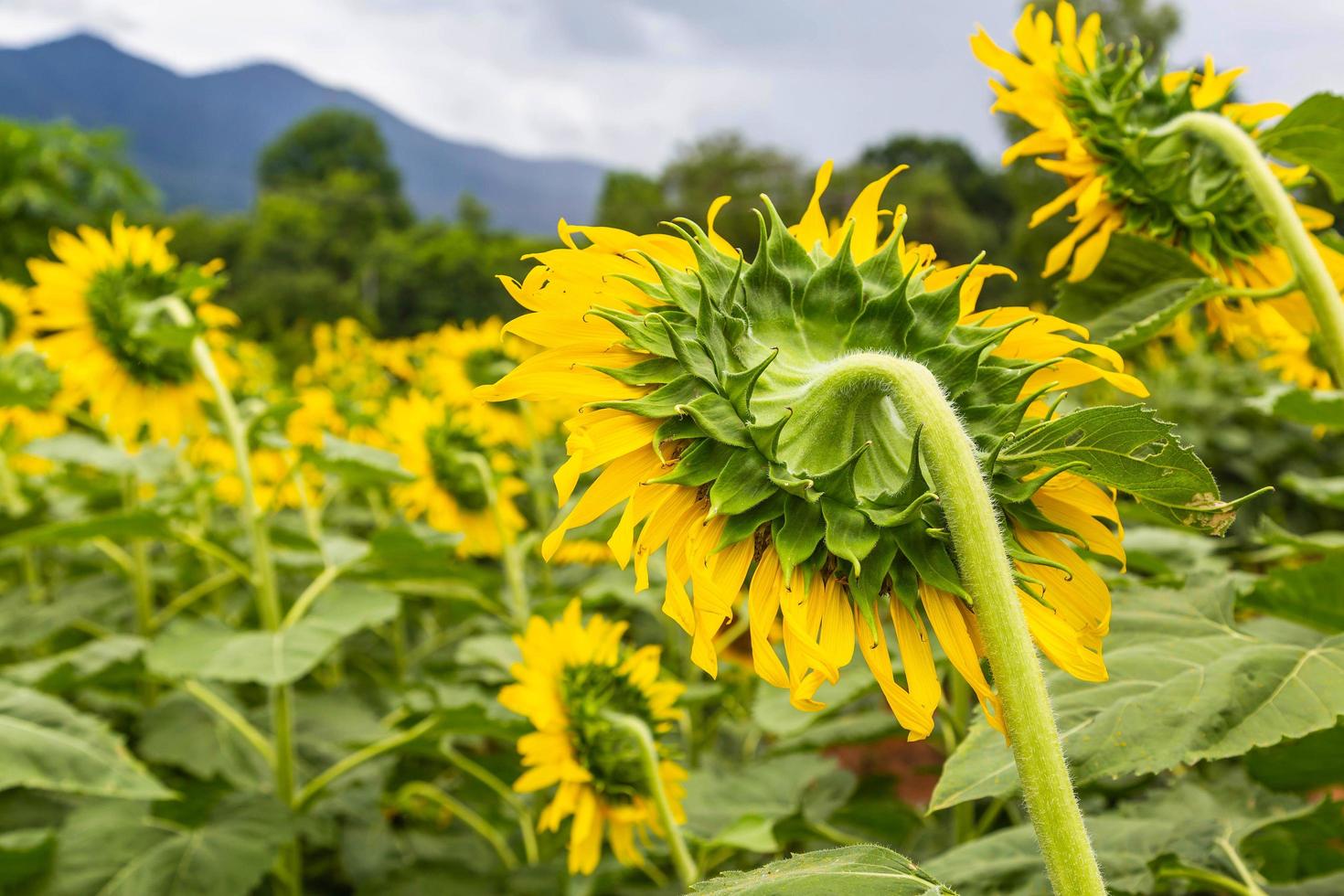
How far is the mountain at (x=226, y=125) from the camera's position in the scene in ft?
352

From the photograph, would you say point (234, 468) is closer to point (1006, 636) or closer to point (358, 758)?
point (358, 758)

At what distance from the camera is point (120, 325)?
2004 mm

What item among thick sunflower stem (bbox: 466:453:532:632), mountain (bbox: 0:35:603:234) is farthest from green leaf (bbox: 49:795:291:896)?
mountain (bbox: 0:35:603:234)

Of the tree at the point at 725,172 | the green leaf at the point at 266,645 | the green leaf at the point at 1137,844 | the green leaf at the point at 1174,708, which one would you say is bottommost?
the green leaf at the point at 266,645

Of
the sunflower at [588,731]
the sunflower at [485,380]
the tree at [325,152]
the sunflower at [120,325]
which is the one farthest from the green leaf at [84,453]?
the tree at [325,152]

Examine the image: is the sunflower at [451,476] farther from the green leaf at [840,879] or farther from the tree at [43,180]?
the tree at [43,180]

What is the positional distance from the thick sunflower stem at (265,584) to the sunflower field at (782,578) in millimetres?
10

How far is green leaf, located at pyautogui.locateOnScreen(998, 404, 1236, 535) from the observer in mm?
626

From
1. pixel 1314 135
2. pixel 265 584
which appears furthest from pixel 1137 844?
pixel 265 584

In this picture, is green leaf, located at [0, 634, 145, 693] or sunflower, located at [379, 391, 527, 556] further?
sunflower, located at [379, 391, 527, 556]

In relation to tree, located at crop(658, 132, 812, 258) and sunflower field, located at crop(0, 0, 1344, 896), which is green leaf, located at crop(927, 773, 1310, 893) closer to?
sunflower field, located at crop(0, 0, 1344, 896)

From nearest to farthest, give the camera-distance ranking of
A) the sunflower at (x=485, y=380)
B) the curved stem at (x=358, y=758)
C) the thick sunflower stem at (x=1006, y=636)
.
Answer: the thick sunflower stem at (x=1006, y=636) → the curved stem at (x=358, y=758) → the sunflower at (x=485, y=380)

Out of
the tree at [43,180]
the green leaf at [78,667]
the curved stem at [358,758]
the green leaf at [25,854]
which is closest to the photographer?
the green leaf at [25,854]

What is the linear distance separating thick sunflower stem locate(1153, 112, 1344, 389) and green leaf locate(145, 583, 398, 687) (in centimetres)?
137
